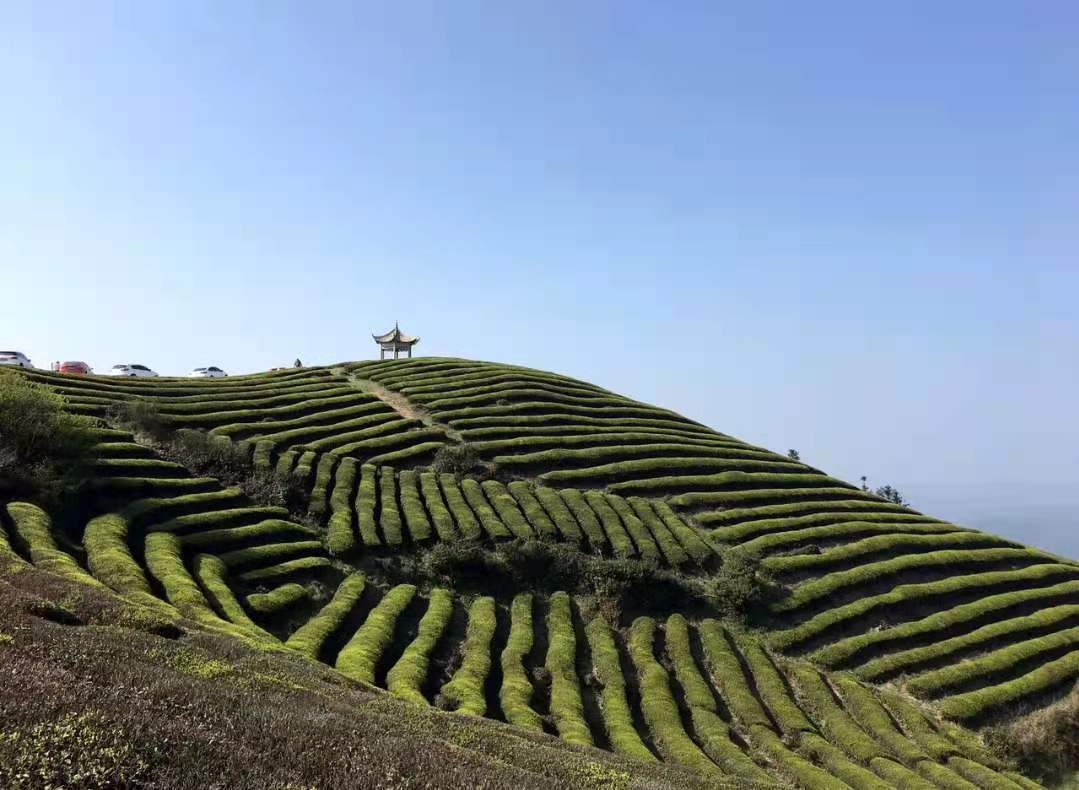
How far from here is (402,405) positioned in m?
79.2

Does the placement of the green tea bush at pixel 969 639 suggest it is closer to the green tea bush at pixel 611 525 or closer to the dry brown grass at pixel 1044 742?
the dry brown grass at pixel 1044 742

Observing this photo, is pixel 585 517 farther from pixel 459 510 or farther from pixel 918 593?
pixel 918 593

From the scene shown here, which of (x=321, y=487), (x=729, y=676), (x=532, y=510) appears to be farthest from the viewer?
(x=532, y=510)

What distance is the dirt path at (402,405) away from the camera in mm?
71938

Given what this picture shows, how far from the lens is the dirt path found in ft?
236

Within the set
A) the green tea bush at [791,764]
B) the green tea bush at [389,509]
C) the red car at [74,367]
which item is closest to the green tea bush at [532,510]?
the green tea bush at [389,509]

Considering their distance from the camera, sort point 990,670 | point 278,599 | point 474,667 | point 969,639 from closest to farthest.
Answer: point 474,667, point 278,599, point 990,670, point 969,639

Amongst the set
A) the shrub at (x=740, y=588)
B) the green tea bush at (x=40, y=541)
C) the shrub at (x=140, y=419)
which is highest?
the shrub at (x=140, y=419)

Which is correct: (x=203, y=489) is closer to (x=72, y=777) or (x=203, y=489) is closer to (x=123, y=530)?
(x=123, y=530)

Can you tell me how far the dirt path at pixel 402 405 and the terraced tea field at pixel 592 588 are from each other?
890 mm

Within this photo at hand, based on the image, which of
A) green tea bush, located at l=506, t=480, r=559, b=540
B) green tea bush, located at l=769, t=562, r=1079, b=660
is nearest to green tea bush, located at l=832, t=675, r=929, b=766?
green tea bush, located at l=769, t=562, r=1079, b=660

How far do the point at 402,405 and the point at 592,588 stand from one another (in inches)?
1472

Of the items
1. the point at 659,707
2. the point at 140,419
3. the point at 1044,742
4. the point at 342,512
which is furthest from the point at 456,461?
the point at 1044,742

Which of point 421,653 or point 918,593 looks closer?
point 421,653
